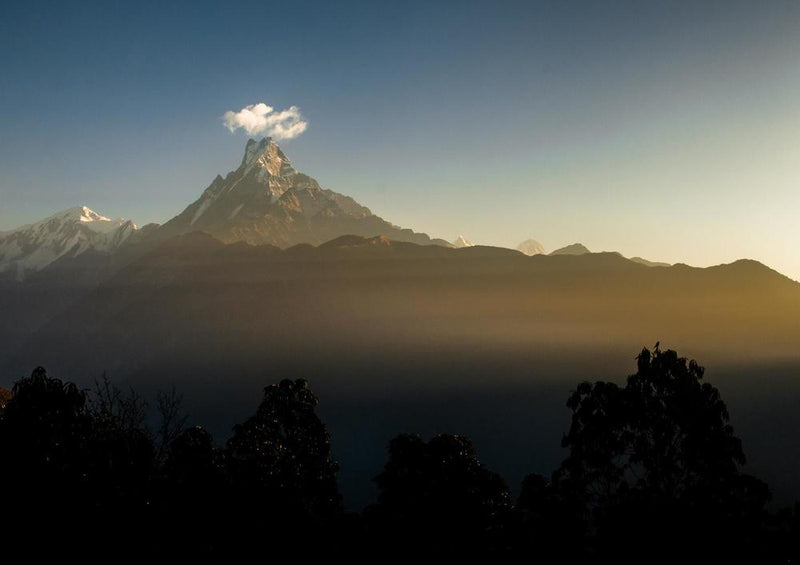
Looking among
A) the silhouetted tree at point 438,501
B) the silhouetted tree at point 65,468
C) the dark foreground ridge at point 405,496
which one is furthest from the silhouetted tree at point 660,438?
the silhouetted tree at point 65,468

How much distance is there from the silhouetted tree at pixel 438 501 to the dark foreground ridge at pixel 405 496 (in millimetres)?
98

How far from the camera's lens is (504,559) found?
70.9ft

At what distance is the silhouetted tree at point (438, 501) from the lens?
25.1m

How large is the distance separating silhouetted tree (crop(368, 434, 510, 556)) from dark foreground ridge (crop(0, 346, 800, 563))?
98 mm

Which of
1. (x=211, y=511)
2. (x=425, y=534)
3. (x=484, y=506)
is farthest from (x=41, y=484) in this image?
(x=484, y=506)

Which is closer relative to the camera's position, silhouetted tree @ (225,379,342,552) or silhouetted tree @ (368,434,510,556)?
silhouetted tree @ (225,379,342,552)

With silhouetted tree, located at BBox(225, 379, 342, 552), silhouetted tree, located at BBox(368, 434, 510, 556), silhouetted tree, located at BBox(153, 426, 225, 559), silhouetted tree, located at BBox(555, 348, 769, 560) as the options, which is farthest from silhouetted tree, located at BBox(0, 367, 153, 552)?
silhouetted tree, located at BBox(555, 348, 769, 560)

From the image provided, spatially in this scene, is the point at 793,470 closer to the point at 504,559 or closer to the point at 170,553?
the point at 504,559

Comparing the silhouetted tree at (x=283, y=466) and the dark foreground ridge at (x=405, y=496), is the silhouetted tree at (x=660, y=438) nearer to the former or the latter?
the dark foreground ridge at (x=405, y=496)

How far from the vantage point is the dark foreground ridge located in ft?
57.7

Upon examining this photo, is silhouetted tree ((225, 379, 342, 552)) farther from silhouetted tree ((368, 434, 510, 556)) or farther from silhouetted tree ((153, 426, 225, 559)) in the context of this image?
silhouetted tree ((368, 434, 510, 556))

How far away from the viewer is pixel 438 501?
1170 inches

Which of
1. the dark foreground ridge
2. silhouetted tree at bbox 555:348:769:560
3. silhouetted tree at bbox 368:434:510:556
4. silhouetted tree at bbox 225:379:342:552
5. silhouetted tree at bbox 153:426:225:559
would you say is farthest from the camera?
silhouetted tree at bbox 368:434:510:556

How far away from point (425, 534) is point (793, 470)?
613 ft
